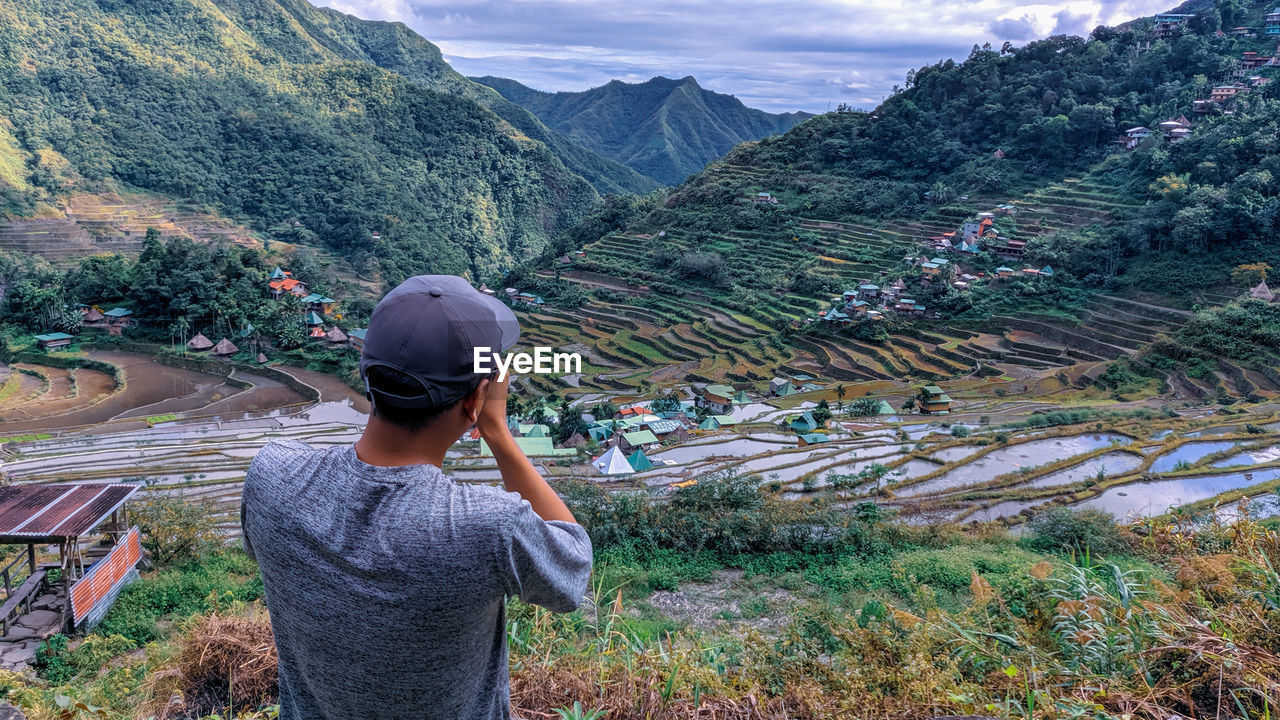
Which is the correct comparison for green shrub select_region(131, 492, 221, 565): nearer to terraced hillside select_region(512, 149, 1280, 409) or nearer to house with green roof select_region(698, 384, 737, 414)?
house with green roof select_region(698, 384, 737, 414)

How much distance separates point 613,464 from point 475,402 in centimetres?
1066

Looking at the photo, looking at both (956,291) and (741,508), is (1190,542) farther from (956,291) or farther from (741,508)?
(956,291)

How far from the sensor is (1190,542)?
329cm

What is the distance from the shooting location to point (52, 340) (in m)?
22.5

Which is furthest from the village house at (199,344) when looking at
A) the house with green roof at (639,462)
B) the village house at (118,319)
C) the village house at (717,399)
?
the house with green roof at (639,462)

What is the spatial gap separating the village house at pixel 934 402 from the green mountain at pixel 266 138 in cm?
2709

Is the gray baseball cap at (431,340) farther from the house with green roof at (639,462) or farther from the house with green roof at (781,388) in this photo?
the house with green roof at (781,388)

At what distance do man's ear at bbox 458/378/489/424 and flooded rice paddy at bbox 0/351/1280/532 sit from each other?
7025 millimetres

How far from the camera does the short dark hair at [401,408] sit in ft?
2.73

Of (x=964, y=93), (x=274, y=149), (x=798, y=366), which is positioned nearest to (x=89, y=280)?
(x=274, y=149)

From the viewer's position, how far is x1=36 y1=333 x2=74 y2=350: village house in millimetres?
22484

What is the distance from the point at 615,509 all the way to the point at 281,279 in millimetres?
23691

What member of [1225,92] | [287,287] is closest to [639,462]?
[287,287]

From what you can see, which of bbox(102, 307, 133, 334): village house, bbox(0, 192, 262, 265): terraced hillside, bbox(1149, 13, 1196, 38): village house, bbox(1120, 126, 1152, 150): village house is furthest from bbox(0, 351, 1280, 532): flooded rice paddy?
bbox(1149, 13, 1196, 38): village house
